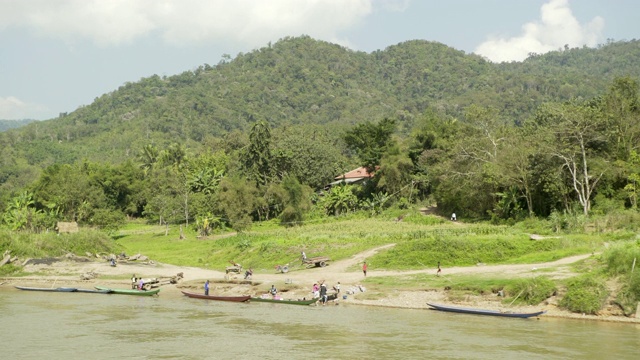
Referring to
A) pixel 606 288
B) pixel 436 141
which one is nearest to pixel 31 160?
pixel 436 141

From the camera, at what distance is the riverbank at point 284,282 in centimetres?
3707

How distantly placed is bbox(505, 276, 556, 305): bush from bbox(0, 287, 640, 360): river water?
2.01 m

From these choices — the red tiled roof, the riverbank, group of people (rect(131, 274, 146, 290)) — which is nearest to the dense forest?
the red tiled roof

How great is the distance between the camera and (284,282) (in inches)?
1788

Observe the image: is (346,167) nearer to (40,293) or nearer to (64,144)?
(40,293)

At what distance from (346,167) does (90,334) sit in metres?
83.6

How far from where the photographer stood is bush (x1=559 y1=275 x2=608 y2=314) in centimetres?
3372

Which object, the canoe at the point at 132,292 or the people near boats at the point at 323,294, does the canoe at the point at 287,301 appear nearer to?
the people near boats at the point at 323,294

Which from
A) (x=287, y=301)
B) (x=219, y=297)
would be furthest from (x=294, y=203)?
(x=287, y=301)

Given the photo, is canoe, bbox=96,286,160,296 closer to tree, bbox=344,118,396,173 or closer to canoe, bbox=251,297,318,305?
canoe, bbox=251,297,318,305

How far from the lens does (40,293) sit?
48344mm

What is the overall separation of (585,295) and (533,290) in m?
2.85

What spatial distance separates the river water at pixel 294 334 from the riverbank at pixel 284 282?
1356mm

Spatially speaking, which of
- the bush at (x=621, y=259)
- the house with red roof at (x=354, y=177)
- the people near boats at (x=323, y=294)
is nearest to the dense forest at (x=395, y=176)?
the house with red roof at (x=354, y=177)
